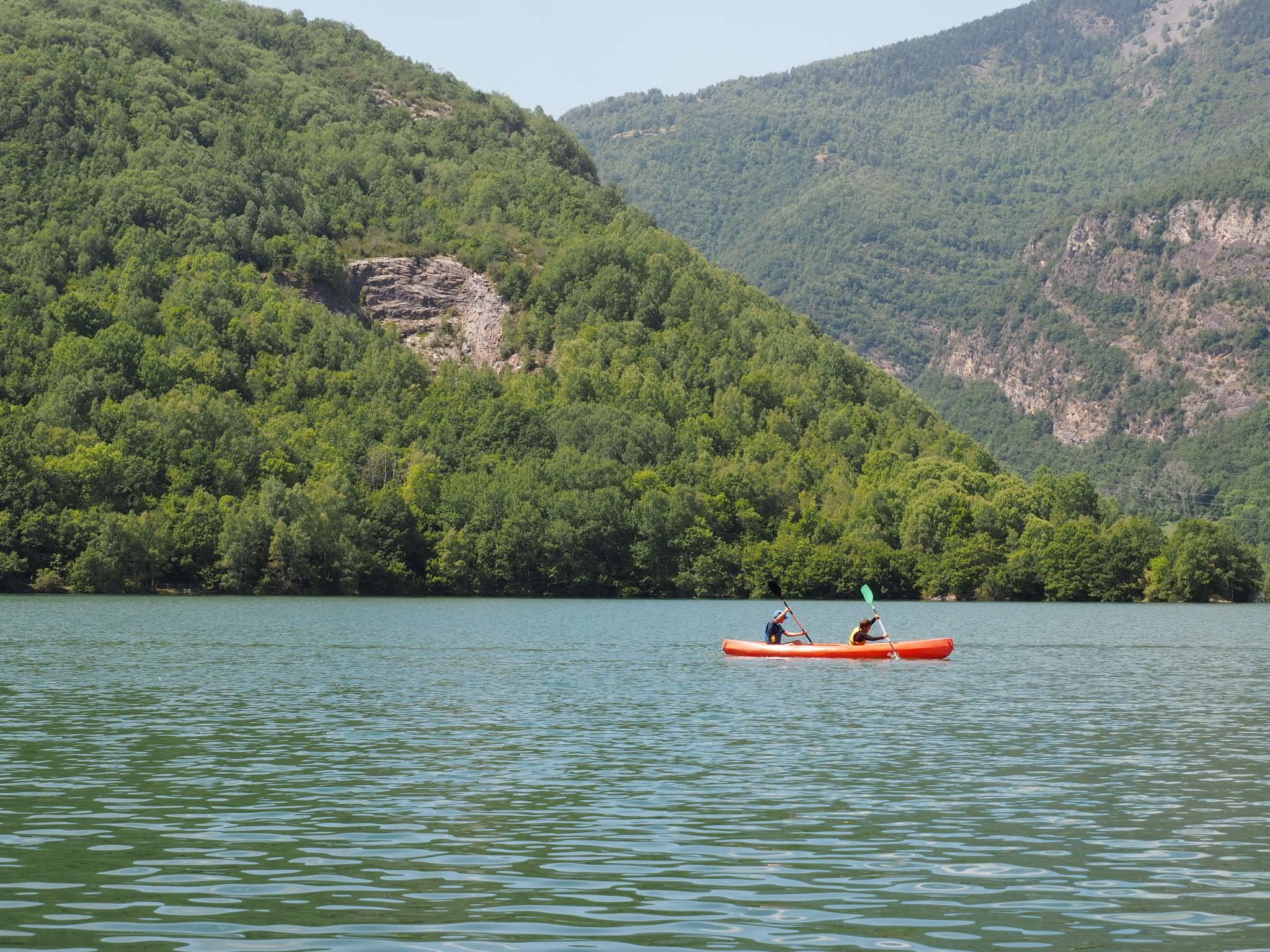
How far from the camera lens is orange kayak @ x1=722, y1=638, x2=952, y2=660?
7431cm

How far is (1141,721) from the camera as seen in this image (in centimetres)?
4922

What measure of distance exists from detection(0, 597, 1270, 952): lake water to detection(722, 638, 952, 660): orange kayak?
531 centimetres

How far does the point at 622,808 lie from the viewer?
104 ft

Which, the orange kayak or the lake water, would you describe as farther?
the orange kayak

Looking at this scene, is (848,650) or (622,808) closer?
(622,808)

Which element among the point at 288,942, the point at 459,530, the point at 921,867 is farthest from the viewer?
the point at 459,530

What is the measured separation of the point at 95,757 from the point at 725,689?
84.3ft

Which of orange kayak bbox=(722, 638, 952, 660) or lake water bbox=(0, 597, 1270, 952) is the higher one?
orange kayak bbox=(722, 638, 952, 660)

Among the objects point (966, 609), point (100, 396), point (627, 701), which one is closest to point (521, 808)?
point (627, 701)

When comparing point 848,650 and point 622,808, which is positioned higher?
point 848,650

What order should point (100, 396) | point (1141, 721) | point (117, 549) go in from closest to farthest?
point (1141, 721)
point (117, 549)
point (100, 396)

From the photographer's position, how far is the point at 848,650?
2928 inches

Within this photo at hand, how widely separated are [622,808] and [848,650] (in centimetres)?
4390

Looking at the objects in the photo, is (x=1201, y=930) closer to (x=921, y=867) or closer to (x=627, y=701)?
(x=921, y=867)
